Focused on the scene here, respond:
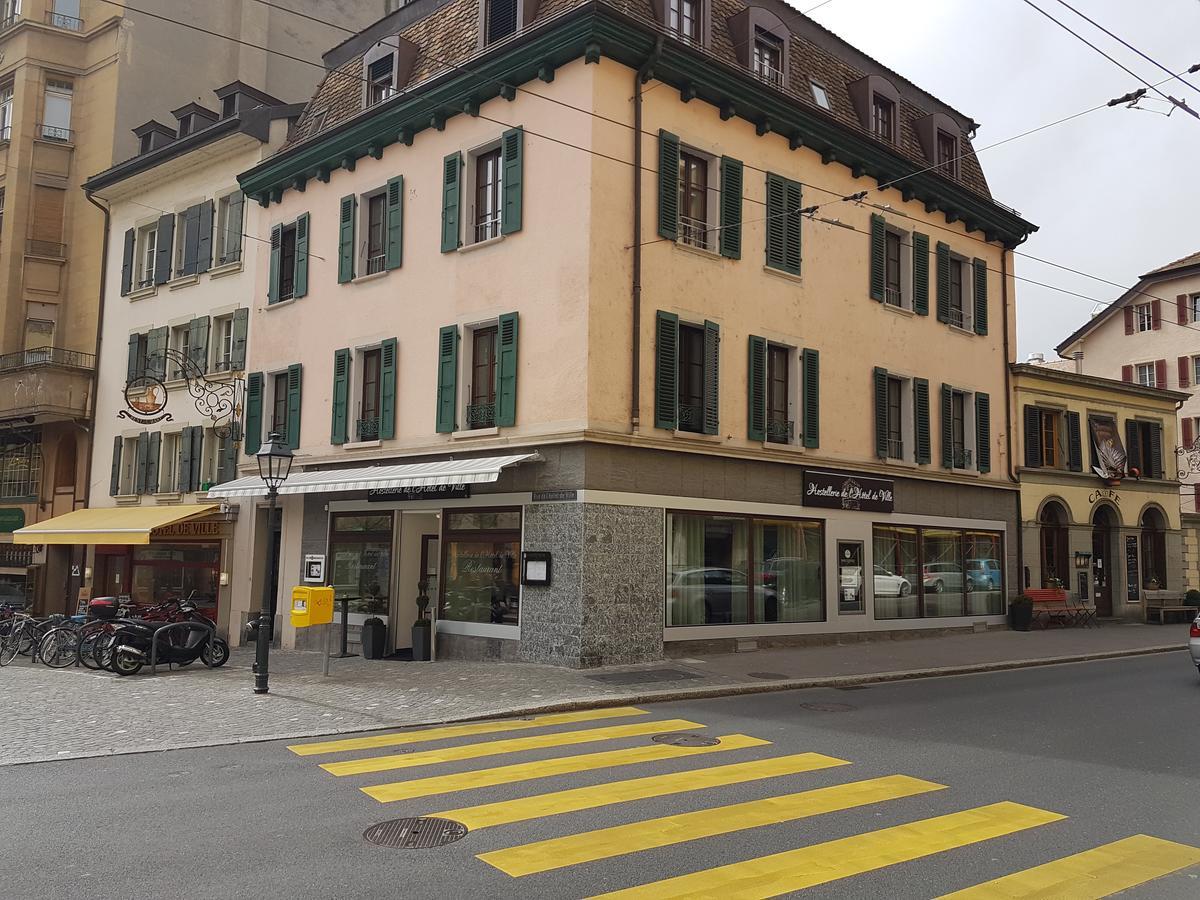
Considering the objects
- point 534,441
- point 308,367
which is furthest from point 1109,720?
point 308,367

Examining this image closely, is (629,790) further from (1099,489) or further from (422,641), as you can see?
(1099,489)

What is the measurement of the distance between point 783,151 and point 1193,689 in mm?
12230

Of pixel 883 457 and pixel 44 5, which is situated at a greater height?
pixel 44 5

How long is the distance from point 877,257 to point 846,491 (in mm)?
5545

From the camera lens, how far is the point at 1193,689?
14.3 metres

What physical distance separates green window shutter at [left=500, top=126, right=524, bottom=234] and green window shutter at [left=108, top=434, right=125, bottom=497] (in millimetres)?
15854

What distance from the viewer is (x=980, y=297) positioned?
82.5ft

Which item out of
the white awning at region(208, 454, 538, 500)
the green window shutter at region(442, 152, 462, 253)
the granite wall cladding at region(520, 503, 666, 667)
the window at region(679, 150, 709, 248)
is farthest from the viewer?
the green window shutter at region(442, 152, 462, 253)

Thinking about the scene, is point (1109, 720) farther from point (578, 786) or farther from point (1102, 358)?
point (1102, 358)

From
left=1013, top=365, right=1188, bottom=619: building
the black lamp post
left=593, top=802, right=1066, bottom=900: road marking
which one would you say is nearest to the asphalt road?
left=593, top=802, right=1066, bottom=900: road marking

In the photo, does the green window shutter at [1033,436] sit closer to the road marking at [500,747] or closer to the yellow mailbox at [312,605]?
the road marking at [500,747]

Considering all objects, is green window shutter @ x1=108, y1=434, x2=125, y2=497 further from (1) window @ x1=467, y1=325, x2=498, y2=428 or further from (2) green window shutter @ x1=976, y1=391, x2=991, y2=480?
(2) green window shutter @ x1=976, y1=391, x2=991, y2=480

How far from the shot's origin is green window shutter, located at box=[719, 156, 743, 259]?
1845cm

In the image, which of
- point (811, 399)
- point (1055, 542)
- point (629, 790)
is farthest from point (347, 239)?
point (1055, 542)
